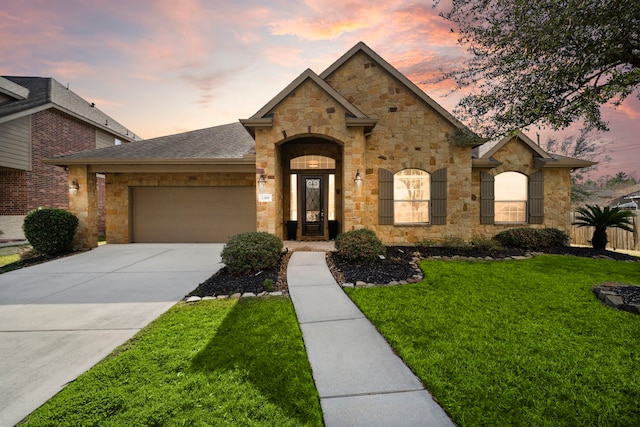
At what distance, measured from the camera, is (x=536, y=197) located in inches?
392

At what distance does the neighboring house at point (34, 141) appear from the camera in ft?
37.3

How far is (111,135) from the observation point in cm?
1706

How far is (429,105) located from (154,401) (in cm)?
979

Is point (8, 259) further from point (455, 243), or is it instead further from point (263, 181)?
point (455, 243)

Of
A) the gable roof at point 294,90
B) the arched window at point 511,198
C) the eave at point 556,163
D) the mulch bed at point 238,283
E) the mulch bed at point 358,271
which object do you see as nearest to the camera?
the mulch bed at point 238,283

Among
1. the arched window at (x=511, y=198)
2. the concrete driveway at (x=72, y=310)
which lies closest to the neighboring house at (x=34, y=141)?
the concrete driveway at (x=72, y=310)

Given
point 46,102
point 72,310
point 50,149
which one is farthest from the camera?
point 50,149

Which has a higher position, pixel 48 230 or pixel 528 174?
pixel 528 174

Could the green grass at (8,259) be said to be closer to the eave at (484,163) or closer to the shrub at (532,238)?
the eave at (484,163)

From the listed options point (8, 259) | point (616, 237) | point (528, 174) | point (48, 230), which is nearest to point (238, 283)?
point (48, 230)

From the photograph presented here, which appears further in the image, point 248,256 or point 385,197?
point 385,197

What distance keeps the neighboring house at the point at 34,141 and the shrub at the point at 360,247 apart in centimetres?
1225

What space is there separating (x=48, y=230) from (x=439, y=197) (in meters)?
12.6

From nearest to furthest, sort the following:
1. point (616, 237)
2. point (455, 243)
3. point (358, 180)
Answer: point (358, 180) → point (455, 243) → point (616, 237)
